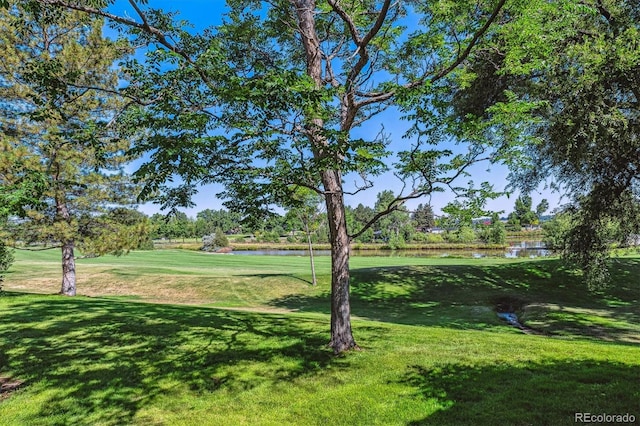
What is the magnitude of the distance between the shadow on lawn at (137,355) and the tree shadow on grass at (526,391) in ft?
6.60

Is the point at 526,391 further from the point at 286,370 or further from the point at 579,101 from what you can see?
the point at 579,101

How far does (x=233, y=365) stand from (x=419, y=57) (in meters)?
8.33

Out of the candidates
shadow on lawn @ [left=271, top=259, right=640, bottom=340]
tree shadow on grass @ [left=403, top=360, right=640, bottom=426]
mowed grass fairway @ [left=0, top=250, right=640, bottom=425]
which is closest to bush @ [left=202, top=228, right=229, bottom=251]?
shadow on lawn @ [left=271, top=259, right=640, bottom=340]

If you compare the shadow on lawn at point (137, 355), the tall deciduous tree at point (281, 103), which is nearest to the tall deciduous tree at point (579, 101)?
the tall deciduous tree at point (281, 103)

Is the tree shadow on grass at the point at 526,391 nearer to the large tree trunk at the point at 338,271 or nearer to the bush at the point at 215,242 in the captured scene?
the large tree trunk at the point at 338,271

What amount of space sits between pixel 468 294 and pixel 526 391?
49.3 feet

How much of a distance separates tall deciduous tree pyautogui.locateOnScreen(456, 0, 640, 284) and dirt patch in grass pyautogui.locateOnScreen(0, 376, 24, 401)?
935 centimetres

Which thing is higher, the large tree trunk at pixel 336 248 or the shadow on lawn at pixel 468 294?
the large tree trunk at pixel 336 248

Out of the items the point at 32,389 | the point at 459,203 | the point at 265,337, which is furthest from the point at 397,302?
the point at 32,389

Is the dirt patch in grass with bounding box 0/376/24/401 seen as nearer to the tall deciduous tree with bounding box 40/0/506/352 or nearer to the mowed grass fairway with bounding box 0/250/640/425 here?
the mowed grass fairway with bounding box 0/250/640/425

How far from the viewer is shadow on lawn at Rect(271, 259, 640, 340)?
15438 millimetres

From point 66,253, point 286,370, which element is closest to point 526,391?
point 286,370

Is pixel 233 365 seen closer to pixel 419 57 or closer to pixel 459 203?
pixel 459 203

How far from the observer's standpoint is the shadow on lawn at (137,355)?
5820 mm
